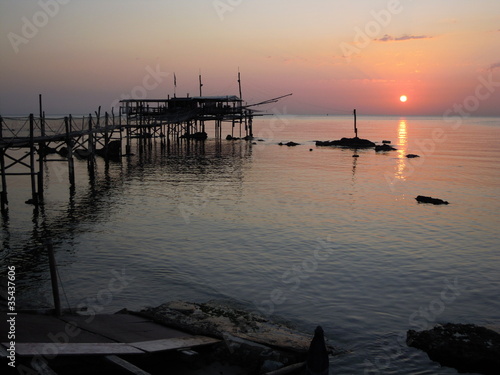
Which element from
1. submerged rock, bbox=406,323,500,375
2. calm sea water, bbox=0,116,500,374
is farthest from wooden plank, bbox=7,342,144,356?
submerged rock, bbox=406,323,500,375

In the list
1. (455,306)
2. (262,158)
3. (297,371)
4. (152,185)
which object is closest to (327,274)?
(455,306)

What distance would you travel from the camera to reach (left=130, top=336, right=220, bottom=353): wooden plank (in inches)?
310

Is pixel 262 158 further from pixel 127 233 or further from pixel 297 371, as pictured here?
pixel 297 371

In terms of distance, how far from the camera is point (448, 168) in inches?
1860

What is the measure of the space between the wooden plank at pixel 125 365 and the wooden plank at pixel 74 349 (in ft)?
0.44

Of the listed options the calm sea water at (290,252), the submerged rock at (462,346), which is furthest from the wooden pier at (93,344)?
the submerged rock at (462,346)

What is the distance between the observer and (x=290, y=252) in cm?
1789

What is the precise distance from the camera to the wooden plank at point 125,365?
270 inches

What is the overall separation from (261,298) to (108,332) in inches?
228

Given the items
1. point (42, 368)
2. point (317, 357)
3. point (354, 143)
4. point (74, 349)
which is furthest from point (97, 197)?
point (354, 143)

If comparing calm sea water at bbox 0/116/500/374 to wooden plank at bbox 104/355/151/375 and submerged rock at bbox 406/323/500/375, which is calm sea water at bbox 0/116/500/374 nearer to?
submerged rock at bbox 406/323/500/375

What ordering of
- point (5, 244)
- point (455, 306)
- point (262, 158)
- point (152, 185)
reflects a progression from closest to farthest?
point (455, 306) → point (5, 244) → point (152, 185) → point (262, 158)

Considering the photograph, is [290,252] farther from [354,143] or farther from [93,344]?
[354,143]

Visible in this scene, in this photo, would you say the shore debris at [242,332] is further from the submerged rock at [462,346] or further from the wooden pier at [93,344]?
the submerged rock at [462,346]
